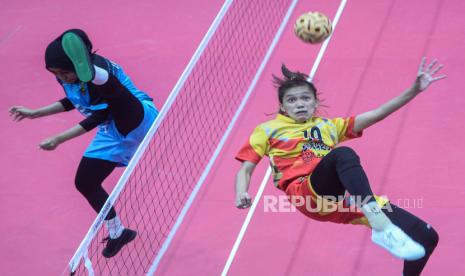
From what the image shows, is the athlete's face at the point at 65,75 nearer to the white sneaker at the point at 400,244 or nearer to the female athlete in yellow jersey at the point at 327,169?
the female athlete in yellow jersey at the point at 327,169

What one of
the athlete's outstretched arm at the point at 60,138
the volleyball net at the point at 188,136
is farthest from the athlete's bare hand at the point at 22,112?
the volleyball net at the point at 188,136

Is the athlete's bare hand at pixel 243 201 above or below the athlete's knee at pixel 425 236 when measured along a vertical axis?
below

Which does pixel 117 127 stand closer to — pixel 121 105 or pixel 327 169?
pixel 121 105

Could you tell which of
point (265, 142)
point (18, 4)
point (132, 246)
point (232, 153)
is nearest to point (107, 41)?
point (18, 4)

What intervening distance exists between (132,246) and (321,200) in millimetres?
2258

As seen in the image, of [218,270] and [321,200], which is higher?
[321,200]

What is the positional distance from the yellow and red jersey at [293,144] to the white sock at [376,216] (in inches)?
Answer: 26.6

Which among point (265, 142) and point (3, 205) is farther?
point (3, 205)

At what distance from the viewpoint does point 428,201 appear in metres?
6.00

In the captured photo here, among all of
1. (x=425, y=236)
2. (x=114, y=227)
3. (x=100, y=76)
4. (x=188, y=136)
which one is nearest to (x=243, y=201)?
(x=425, y=236)

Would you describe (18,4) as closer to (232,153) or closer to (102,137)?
(232,153)

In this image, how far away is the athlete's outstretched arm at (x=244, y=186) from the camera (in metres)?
4.16

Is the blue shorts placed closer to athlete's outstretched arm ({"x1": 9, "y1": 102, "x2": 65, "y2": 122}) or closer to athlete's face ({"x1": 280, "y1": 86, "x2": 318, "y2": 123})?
athlete's outstretched arm ({"x1": 9, "y1": 102, "x2": 65, "y2": 122})

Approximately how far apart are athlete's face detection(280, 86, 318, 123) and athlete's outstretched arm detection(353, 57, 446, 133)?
30 centimetres
